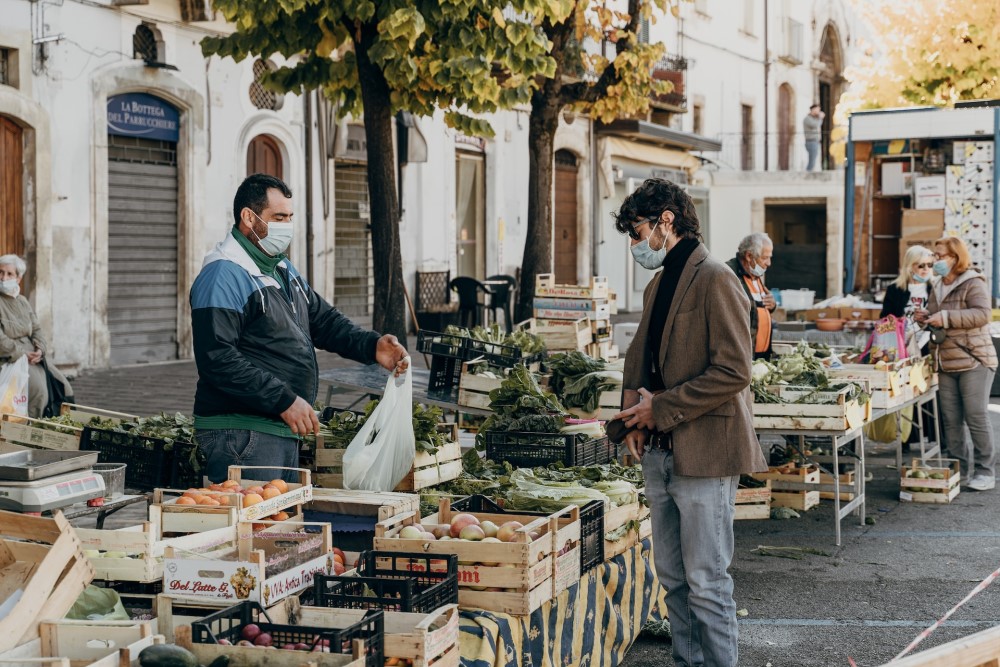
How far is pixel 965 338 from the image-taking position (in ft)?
32.6

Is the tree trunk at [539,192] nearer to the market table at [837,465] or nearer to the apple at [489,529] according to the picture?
the market table at [837,465]

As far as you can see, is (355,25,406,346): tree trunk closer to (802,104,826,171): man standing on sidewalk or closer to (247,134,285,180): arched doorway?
(247,134,285,180): arched doorway

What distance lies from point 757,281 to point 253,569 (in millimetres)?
6019

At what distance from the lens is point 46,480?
4535mm

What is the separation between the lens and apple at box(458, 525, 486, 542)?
15.8ft

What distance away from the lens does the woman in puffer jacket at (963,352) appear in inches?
389

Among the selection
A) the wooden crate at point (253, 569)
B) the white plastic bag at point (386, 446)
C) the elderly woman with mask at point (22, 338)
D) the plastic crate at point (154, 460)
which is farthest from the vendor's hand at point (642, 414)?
the elderly woman with mask at point (22, 338)

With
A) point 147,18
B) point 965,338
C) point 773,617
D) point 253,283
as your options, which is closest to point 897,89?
point 147,18

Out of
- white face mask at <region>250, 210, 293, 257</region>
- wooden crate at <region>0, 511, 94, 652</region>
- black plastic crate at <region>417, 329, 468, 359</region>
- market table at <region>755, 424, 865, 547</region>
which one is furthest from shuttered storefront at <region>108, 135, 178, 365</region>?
wooden crate at <region>0, 511, 94, 652</region>

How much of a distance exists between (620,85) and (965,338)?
5770mm

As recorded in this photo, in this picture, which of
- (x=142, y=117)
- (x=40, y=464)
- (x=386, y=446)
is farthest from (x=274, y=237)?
(x=142, y=117)

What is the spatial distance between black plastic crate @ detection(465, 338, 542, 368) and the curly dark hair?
3981mm

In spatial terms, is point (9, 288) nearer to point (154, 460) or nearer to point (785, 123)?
point (154, 460)

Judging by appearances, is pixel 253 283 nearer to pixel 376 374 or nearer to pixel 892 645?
pixel 892 645
